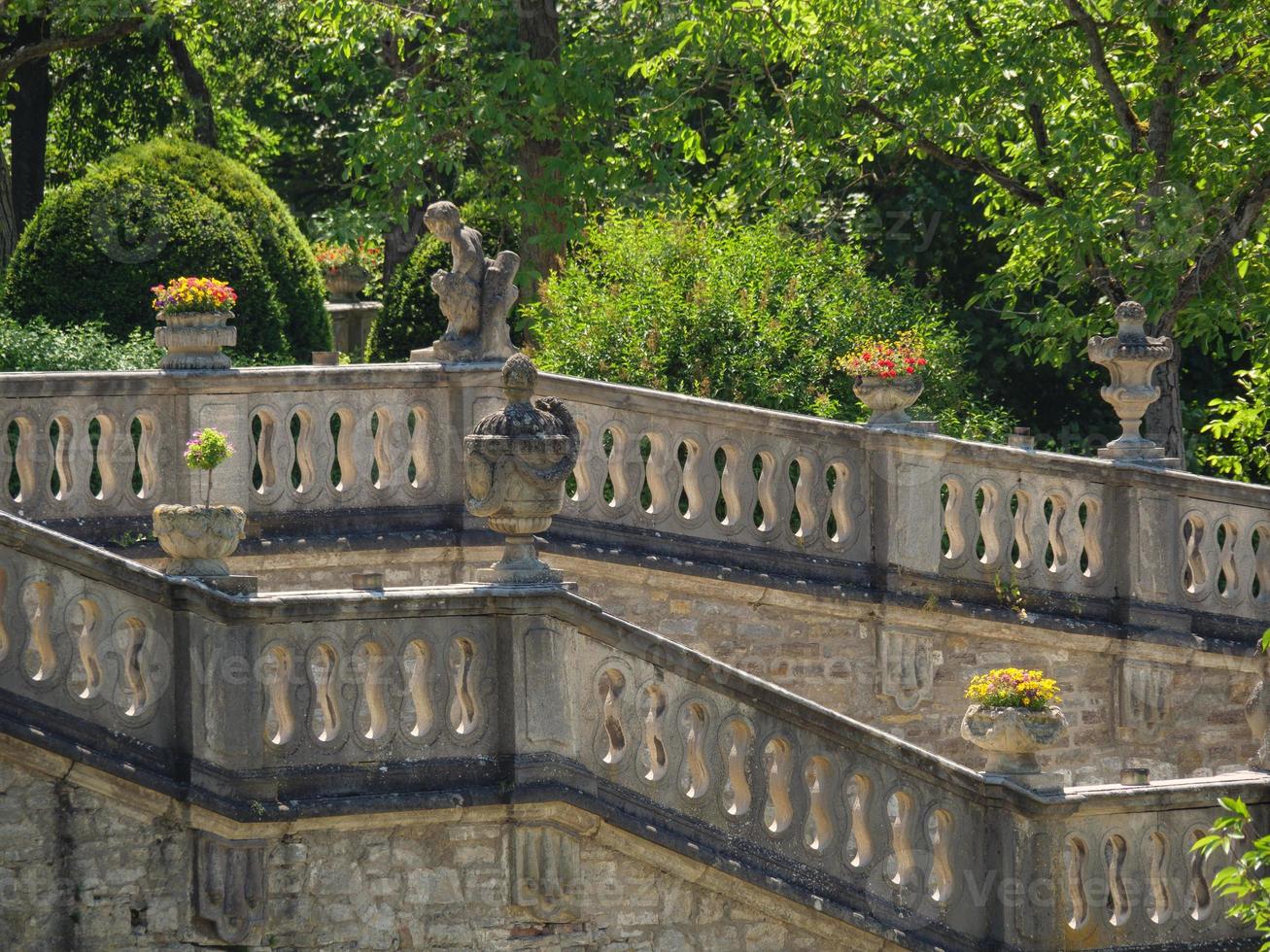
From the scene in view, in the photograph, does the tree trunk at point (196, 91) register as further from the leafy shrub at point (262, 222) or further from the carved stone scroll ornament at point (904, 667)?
the carved stone scroll ornament at point (904, 667)

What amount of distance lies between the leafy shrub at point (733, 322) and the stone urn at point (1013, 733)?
600 cm

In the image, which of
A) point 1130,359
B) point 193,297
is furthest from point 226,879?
point 1130,359

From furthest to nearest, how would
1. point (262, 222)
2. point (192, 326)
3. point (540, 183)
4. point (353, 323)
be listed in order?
point (353, 323)
point (540, 183)
point (262, 222)
point (192, 326)

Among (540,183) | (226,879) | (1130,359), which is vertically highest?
(540,183)

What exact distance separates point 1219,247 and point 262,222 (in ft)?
25.1

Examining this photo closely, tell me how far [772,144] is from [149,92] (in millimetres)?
8870

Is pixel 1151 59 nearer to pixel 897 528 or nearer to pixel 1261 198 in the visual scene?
pixel 1261 198

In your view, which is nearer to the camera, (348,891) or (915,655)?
(348,891)

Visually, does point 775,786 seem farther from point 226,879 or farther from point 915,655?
point 915,655

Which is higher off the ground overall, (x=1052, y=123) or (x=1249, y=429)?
(x=1052, y=123)

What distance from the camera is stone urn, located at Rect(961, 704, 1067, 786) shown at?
35.7 ft

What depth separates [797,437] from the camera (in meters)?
14.2

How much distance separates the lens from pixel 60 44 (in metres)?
22.9

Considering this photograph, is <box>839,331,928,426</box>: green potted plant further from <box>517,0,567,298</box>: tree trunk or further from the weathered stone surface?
<box>517,0,567,298</box>: tree trunk
